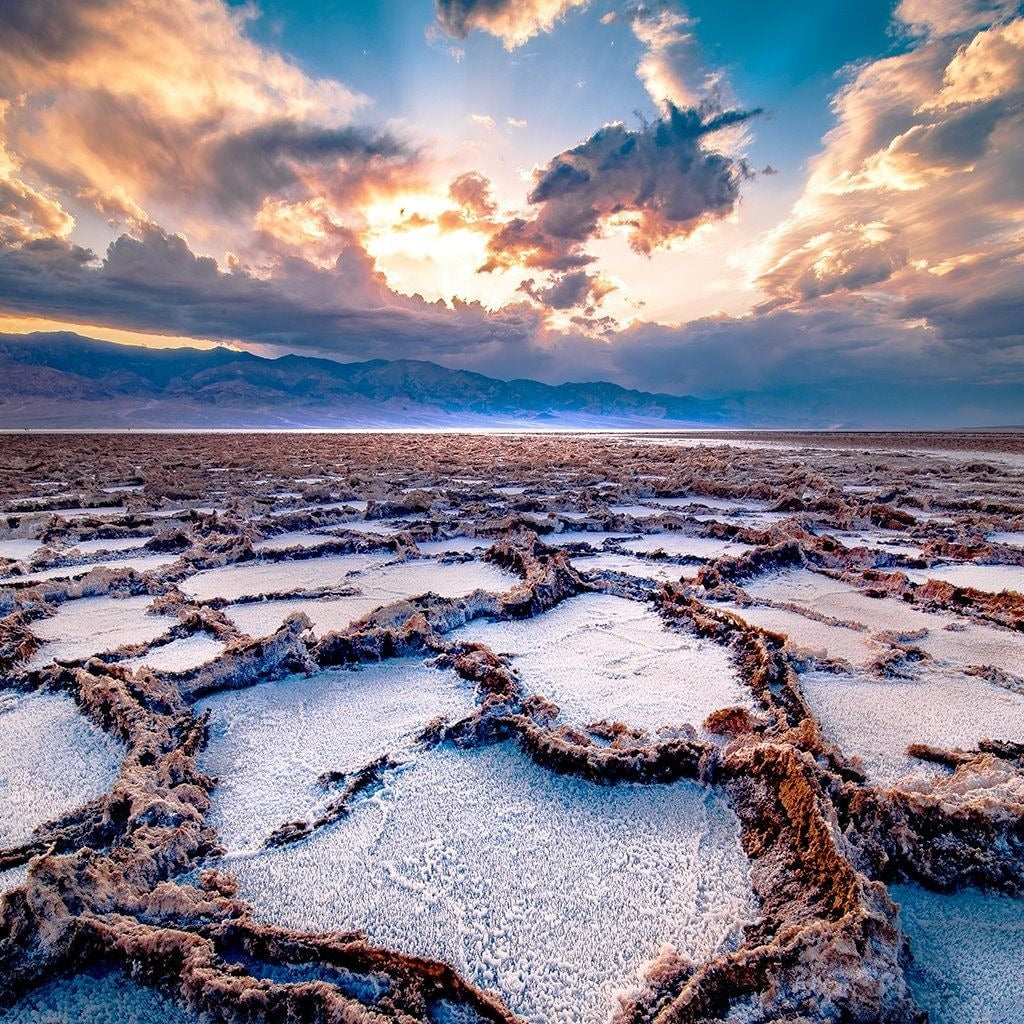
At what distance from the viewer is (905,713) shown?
2.28m

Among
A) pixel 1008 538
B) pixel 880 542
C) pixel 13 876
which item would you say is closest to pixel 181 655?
pixel 13 876

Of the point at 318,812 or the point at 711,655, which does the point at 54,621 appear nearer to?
the point at 318,812

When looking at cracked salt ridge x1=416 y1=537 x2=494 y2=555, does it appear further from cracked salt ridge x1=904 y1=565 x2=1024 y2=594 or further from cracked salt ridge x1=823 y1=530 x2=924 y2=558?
cracked salt ridge x1=904 y1=565 x2=1024 y2=594

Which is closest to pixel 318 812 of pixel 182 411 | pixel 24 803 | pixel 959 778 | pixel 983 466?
pixel 24 803

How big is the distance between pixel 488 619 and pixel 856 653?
6.32 ft

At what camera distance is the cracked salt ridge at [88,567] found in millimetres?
4402

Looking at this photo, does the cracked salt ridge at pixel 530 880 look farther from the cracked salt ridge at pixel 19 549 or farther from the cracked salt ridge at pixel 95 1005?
the cracked salt ridge at pixel 19 549

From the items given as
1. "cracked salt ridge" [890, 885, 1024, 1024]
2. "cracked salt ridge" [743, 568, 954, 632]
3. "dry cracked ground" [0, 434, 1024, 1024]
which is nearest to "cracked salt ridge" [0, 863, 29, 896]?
"dry cracked ground" [0, 434, 1024, 1024]

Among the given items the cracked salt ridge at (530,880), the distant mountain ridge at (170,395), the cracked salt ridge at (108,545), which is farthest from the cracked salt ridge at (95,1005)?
the distant mountain ridge at (170,395)

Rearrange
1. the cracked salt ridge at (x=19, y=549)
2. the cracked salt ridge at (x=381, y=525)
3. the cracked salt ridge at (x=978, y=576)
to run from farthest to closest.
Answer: the cracked salt ridge at (x=381, y=525) → the cracked salt ridge at (x=19, y=549) → the cracked salt ridge at (x=978, y=576)

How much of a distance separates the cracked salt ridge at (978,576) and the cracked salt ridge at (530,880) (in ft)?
11.8

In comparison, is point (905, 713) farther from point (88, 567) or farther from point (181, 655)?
point (88, 567)

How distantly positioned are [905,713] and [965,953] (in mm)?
1178

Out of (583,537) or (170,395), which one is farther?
(170,395)
